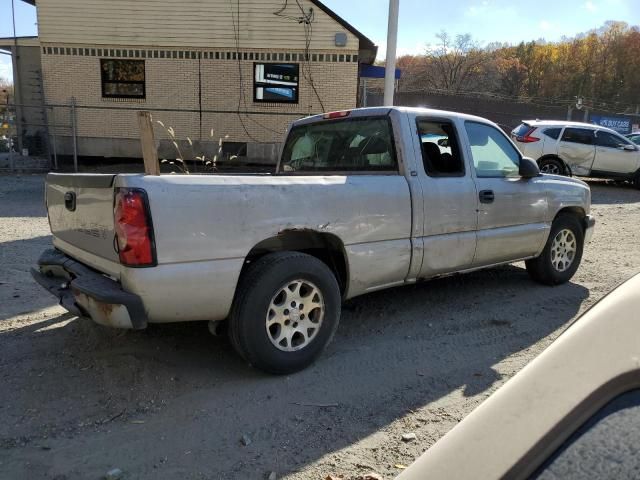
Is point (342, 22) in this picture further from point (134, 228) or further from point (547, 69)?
point (547, 69)

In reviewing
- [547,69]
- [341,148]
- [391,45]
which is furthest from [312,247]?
[547,69]

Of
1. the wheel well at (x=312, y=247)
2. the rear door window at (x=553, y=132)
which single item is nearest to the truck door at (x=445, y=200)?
the wheel well at (x=312, y=247)

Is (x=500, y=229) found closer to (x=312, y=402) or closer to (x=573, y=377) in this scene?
(x=312, y=402)

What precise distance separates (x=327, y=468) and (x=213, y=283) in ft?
4.23

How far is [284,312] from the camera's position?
12.0 feet

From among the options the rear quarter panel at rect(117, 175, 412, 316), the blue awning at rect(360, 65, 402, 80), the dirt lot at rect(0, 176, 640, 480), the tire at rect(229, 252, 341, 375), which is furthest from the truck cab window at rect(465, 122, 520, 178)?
the blue awning at rect(360, 65, 402, 80)

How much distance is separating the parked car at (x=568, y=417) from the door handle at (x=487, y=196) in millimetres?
3852

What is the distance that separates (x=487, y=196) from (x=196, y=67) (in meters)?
14.9

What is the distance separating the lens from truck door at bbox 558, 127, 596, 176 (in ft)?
48.2

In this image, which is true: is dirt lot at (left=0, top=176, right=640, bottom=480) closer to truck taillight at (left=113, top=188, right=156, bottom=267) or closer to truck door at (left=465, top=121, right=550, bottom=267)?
truck door at (left=465, top=121, right=550, bottom=267)

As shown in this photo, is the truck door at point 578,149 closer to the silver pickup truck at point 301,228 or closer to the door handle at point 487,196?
the silver pickup truck at point 301,228

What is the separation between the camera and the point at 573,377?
104 centimetres

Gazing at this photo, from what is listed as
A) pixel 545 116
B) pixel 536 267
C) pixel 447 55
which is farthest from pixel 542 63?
pixel 536 267

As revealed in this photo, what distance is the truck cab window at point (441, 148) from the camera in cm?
467
